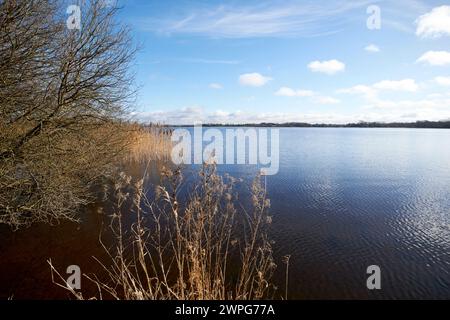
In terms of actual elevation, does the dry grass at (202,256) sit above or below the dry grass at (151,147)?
below

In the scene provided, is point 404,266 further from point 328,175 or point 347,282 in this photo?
point 328,175

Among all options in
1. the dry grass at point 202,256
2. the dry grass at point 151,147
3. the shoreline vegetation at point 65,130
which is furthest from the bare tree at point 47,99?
the dry grass at point 151,147

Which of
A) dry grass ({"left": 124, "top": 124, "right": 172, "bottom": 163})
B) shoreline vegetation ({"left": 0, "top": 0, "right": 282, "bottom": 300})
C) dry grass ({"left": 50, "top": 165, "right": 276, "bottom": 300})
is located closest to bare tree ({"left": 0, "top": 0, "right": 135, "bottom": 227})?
shoreline vegetation ({"left": 0, "top": 0, "right": 282, "bottom": 300})

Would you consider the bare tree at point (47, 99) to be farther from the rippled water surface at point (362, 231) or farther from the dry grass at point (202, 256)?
the rippled water surface at point (362, 231)

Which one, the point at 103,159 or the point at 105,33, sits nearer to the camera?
the point at 105,33

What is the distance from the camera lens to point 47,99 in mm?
6449

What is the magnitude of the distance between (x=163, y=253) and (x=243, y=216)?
2.70 m

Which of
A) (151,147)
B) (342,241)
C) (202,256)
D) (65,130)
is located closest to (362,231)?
(342,241)

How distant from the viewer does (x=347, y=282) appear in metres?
5.37

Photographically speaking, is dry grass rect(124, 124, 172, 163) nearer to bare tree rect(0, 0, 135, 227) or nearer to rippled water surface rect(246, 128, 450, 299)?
rippled water surface rect(246, 128, 450, 299)

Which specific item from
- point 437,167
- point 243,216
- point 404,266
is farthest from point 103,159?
point 437,167

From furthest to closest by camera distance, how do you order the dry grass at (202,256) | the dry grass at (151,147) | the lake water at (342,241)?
1. the dry grass at (151,147)
2. the lake water at (342,241)
3. the dry grass at (202,256)

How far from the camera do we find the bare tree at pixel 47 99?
584cm

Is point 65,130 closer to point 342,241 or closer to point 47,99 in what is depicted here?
point 47,99
